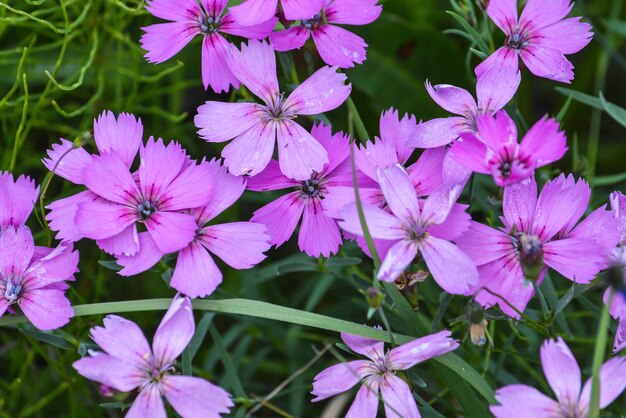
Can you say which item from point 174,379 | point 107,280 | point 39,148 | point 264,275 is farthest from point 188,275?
point 39,148

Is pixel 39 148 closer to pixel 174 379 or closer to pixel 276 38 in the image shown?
pixel 276 38

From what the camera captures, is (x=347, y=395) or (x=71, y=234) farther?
(x=347, y=395)

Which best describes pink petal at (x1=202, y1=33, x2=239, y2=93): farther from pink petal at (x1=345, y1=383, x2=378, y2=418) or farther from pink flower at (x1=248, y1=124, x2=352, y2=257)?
pink petal at (x1=345, y1=383, x2=378, y2=418)

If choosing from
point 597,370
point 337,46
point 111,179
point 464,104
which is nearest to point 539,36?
point 464,104

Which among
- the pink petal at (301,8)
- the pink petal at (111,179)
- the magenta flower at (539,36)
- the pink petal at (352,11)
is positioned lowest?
the pink petal at (111,179)

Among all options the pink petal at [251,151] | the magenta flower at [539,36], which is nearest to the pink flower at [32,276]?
the pink petal at [251,151]

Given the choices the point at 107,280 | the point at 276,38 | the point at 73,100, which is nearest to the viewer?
the point at 276,38

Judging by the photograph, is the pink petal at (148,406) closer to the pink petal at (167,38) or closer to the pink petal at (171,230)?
the pink petal at (171,230)
